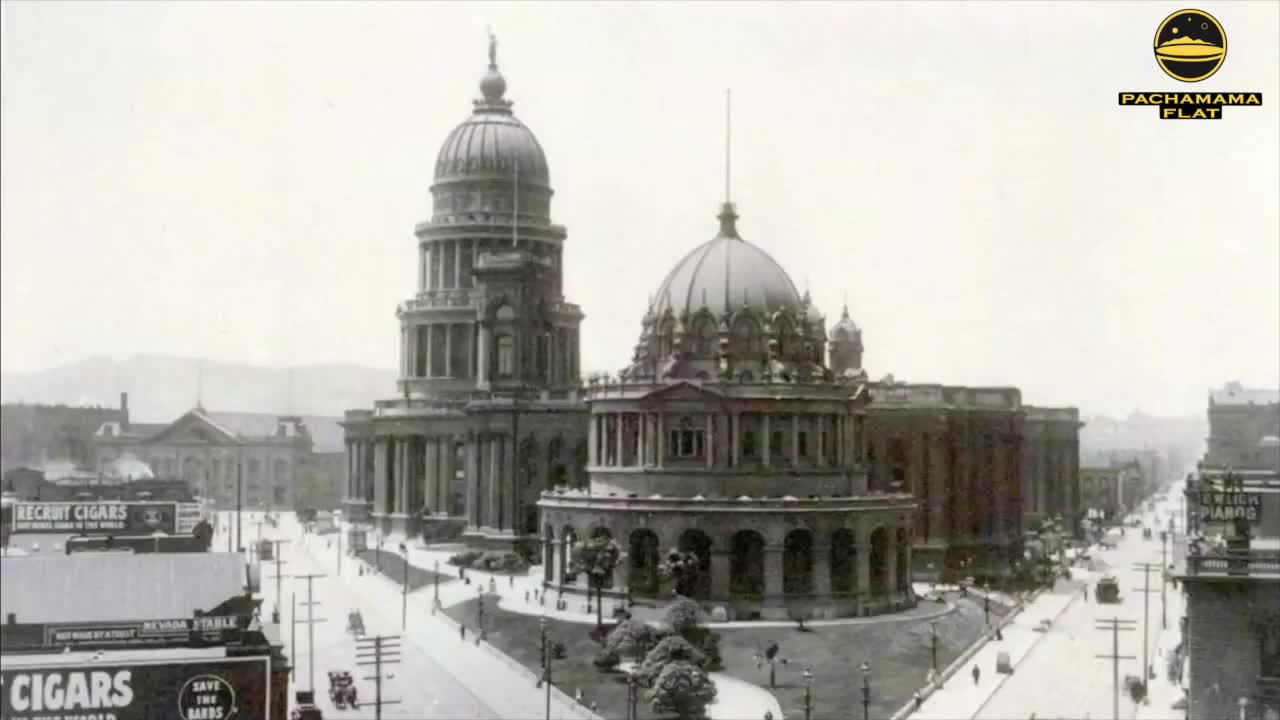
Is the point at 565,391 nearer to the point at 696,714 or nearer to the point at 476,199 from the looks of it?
the point at 476,199

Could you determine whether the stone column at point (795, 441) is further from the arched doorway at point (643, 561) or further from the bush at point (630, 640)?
the bush at point (630, 640)

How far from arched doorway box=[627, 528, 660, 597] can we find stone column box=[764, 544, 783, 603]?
623cm

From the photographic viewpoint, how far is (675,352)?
93.1 meters

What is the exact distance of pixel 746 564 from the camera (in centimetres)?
8612

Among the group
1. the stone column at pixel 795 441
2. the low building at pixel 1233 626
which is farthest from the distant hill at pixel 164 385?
the low building at pixel 1233 626

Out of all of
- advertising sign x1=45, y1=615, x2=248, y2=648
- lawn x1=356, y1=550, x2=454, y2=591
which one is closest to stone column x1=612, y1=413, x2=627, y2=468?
lawn x1=356, y1=550, x2=454, y2=591

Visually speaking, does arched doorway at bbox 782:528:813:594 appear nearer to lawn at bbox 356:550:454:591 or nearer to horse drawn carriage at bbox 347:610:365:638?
horse drawn carriage at bbox 347:610:365:638

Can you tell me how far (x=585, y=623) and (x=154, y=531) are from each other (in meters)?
24.1

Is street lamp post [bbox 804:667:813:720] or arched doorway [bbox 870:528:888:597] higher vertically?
arched doorway [bbox 870:528:888:597]

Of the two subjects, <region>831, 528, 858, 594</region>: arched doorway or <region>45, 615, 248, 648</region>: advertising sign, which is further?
<region>831, 528, 858, 594</region>: arched doorway

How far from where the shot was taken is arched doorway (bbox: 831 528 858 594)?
86125mm

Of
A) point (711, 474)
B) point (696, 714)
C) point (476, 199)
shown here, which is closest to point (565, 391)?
point (476, 199)

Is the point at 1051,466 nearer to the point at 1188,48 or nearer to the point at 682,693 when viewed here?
the point at 682,693

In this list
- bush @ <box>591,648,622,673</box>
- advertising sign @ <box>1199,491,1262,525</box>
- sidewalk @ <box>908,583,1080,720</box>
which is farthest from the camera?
bush @ <box>591,648,622,673</box>
